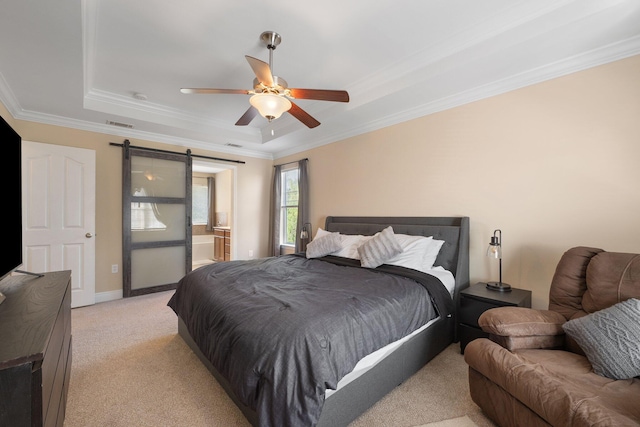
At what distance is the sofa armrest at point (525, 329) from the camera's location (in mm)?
1691

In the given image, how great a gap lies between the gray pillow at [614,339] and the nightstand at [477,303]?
2.14ft

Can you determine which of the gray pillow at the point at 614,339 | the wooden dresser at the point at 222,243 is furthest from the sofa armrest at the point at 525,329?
the wooden dresser at the point at 222,243

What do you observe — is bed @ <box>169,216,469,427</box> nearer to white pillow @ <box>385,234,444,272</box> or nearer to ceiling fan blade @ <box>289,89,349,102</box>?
white pillow @ <box>385,234,444,272</box>

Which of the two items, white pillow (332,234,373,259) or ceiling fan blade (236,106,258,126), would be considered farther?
white pillow (332,234,373,259)

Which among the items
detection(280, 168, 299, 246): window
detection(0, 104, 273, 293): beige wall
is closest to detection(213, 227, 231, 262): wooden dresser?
detection(280, 168, 299, 246): window

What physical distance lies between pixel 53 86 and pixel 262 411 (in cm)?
373

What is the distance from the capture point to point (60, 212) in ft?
11.7

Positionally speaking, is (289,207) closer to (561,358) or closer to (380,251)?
(380,251)

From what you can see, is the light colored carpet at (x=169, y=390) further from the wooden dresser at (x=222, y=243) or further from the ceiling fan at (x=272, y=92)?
the wooden dresser at (x=222, y=243)

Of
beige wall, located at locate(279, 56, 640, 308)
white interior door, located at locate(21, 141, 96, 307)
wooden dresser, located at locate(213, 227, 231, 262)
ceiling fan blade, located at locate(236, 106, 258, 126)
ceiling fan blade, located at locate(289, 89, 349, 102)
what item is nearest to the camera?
beige wall, located at locate(279, 56, 640, 308)

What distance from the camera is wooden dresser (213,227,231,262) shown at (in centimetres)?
675

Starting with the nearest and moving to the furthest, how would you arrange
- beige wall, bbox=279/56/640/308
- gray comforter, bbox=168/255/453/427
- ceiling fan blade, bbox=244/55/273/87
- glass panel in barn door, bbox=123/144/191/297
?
gray comforter, bbox=168/255/453/427 < ceiling fan blade, bbox=244/55/273/87 < beige wall, bbox=279/56/640/308 < glass panel in barn door, bbox=123/144/191/297

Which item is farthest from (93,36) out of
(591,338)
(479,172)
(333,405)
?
(591,338)

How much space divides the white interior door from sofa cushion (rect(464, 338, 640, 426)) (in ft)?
15.6
